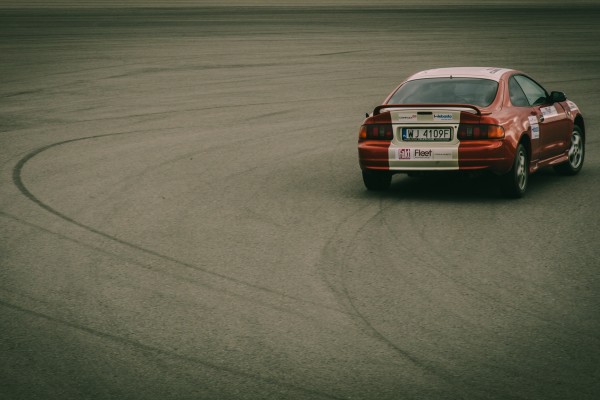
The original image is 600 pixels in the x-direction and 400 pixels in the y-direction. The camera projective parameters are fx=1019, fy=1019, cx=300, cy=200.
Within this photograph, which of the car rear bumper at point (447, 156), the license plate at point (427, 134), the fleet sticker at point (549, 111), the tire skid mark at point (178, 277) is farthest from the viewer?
the fleet sticker at point (549, 111)

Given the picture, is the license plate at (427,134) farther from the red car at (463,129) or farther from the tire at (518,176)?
the tire at (518,176)

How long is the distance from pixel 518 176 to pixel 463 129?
2.77 feet

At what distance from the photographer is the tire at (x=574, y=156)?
491 inches

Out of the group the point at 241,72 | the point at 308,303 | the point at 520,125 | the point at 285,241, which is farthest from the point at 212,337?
the point at 241,72

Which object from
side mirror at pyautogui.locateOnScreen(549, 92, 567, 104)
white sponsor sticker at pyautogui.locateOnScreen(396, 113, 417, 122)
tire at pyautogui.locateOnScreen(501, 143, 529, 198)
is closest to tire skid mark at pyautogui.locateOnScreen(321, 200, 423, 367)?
white sponsor sticker at pyautogui.locateOnScreen(396, 113, 417, 122)

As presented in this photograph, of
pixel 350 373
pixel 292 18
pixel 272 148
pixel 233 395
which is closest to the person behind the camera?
pixel 233 395

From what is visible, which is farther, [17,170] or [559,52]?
[559,52]

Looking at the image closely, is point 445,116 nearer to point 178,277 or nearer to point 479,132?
point 479,132

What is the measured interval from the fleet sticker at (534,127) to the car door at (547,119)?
0.09 ft

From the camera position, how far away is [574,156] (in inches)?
Answer: 495

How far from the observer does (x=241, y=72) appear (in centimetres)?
2586

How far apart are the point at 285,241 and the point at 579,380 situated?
396 centimetres

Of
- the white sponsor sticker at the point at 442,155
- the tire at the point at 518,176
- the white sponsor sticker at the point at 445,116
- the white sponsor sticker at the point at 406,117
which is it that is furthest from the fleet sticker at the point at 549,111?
the white sponsor sticker at the point at 406,117

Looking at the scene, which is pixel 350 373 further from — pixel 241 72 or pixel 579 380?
pixel 241 72
